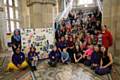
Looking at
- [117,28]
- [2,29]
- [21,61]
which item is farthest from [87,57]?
[2,29]

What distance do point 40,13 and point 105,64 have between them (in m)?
3.99

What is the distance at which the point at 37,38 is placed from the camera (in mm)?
7734

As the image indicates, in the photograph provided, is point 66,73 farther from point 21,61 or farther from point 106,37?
point 106,37

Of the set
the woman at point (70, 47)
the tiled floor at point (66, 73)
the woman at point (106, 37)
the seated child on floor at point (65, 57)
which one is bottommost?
the tiled floor at point (66, 73)

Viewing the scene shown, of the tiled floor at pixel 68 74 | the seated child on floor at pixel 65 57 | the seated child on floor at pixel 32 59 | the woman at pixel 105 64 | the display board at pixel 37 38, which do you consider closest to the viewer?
the tiled floor at pixel 68 74

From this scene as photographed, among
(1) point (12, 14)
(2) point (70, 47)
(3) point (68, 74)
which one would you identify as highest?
(1) point (12, 14)

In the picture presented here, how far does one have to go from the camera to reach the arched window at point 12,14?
35.7 ft

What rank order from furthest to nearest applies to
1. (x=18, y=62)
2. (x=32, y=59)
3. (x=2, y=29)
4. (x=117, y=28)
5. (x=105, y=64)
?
1. (x=2, y=29)
2. (x=117, y=28)
3. (x=32, y=59)
4. (x=18, y=62)
5. (x=105, y=64)

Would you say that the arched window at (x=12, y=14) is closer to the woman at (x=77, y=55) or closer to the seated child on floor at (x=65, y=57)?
the seated child on floor at (x=65, y=57)

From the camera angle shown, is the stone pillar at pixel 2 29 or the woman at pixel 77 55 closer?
the woman at pixel 77 55

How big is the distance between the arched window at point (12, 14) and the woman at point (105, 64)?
666cm

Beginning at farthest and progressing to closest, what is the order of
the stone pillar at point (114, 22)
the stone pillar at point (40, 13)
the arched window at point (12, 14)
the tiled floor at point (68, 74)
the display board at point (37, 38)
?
the arched window at point (12, 14) → the stone pillar at point (40, 13) → the display board at point (37, 38) → the stone pillar at point (114, 22) → the tiled floor at point (68, 74)

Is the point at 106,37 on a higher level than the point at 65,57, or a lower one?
higher

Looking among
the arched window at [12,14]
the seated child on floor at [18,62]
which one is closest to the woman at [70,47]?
the seated child on floor at [18,62]
